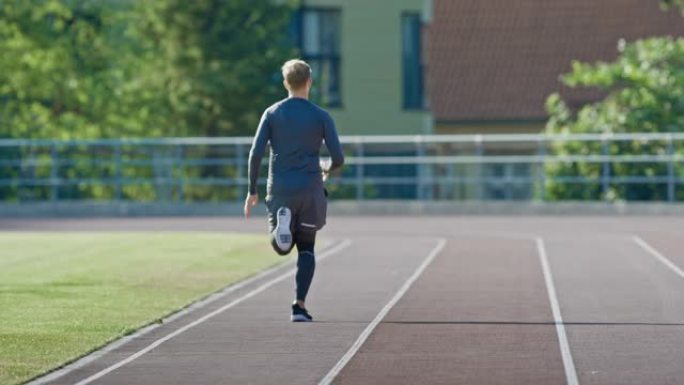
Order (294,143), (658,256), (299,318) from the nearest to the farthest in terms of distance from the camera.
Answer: (294,143) → (299,318) → (658,256)

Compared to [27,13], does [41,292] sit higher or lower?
lower

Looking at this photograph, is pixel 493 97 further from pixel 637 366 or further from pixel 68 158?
pixel 637 366

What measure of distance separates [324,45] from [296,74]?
2901 cm

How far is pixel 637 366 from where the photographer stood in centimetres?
1170

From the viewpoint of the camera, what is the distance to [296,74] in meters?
14.5

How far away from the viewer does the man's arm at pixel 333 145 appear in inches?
570

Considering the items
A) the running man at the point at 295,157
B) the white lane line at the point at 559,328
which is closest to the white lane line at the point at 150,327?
the running man at the point at 295,157

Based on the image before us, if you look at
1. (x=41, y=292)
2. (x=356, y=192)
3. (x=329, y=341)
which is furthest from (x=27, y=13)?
(x=329, y=341)

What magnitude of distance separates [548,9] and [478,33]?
1761 millimetres

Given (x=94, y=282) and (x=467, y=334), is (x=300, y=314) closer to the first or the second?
(x=467, y=334)

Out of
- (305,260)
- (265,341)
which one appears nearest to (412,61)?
(305,260)

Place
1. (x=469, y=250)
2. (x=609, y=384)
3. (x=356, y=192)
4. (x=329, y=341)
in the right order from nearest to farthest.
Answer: (x=609, y=384), (x=329, y=341), (x=469, y=250), (x=356, y=192)

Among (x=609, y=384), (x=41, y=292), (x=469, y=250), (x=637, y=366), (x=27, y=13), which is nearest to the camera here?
(x=609, y=384)

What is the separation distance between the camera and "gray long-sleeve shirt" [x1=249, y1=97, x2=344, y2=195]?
1464cm
